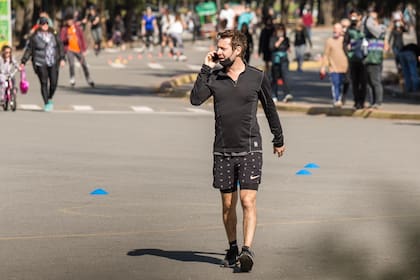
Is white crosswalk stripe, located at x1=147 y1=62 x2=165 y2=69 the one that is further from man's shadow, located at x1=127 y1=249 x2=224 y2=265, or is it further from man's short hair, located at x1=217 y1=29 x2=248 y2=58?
man's short hair, located at x1=217 y1=29 x2=248 y2=58

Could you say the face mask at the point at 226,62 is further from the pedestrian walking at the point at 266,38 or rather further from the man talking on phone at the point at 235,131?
the pedestrian walking at the point at 266,38

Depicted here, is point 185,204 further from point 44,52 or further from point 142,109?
point 142,109

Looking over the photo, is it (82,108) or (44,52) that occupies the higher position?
(44,52)

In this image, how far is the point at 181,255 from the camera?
9312mm

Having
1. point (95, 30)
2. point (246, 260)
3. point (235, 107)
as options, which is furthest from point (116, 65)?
point (246, 260)

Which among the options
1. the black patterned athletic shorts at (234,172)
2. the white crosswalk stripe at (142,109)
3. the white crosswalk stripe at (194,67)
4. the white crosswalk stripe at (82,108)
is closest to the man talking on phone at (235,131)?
the black patterned athletic shorts at (234,172)

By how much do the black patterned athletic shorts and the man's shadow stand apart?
608 millimetres

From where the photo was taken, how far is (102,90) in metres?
34.4

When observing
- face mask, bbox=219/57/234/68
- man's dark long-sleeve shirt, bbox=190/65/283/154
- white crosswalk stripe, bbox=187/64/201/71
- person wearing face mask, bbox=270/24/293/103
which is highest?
face mask, bbox=219/57/234/68

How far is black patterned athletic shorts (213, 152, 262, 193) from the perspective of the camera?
8.62 m

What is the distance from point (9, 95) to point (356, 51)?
21.0 feet

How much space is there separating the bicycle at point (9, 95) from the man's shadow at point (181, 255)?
651 inches

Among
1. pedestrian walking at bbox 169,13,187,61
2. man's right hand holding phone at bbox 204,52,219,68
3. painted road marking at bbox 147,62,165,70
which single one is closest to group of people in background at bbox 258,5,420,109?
man's right hand holding phone at bbox 204,52,219,68

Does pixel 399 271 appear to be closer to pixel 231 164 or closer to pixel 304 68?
pixel 231 164
